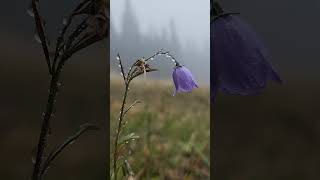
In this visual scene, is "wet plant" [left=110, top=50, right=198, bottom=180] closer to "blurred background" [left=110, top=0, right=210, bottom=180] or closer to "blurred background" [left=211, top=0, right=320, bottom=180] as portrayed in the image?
"blurred background" [left=110, top=0, right=210, bottom=180]

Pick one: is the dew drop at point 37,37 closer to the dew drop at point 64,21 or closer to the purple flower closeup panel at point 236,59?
the dew drop at point 64,21

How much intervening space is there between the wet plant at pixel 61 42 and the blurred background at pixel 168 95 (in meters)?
0.11

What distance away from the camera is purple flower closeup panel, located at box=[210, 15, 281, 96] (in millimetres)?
1457

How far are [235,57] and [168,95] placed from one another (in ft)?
0.78

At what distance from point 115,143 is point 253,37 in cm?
52

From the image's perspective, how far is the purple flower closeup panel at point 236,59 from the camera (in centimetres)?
146

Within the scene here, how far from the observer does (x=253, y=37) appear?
1524 millimetres

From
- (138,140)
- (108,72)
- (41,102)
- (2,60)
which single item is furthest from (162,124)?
(2,60)

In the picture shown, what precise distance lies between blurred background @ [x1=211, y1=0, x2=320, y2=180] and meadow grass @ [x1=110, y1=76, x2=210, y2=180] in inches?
1.9

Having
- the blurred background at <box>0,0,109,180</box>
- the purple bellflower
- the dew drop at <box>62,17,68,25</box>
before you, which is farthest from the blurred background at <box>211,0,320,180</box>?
the dew drop at <box>62,17,68,25</box>

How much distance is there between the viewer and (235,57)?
57.6 inches

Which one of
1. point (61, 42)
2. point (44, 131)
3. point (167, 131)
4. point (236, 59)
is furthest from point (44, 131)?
point (236, 59)

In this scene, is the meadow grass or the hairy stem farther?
the meadow grass

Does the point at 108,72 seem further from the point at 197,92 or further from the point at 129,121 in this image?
the point at 197,92
